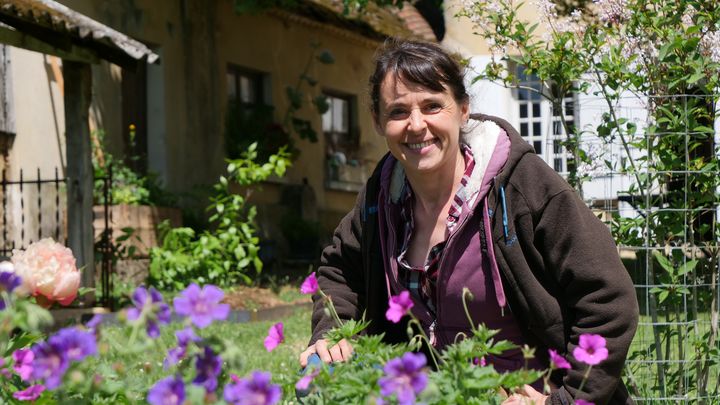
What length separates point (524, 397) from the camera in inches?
90.4

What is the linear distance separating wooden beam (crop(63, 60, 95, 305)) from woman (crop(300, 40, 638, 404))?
5.29 m

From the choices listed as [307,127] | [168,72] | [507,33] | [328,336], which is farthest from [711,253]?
[307,127]

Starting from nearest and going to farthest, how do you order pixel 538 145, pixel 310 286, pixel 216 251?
1. pixel 310 286
2. pixel 538 145
3. pixel 216 251

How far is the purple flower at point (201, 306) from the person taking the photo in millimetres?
1398

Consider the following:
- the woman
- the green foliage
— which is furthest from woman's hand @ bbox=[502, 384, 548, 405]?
the green foliage

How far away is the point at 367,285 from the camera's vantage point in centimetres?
308

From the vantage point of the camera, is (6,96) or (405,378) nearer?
(405,378)

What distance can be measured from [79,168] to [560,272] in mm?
6195

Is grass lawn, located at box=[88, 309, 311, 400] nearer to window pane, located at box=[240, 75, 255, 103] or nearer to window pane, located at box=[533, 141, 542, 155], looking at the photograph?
window pane, located at box=[533, 141, 542, 155]

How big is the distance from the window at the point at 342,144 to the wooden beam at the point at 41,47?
7511mm

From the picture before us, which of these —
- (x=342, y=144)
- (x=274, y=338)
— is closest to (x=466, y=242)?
(x=274, y=338)

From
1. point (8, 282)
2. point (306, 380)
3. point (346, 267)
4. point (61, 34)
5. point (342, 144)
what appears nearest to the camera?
point (8, 282)

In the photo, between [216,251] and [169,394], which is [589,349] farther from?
[216,251]

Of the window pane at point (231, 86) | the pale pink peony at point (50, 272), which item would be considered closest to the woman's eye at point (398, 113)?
the pale pink peony at point (50, 272)
